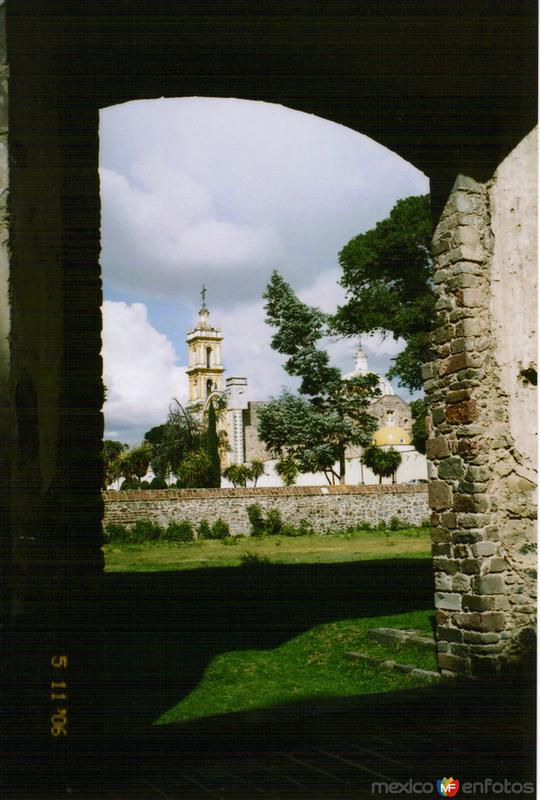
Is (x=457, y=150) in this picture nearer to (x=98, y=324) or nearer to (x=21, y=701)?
(x=98, y=324)

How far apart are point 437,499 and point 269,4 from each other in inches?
145

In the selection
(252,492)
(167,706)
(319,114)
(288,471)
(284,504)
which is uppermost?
(319,114)

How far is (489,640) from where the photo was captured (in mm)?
5602

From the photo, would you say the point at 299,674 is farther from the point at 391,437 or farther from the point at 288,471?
the point at 391,437

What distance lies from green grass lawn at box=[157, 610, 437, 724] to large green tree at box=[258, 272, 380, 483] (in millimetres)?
25190

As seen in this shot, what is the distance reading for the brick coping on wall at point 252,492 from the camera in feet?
72.5

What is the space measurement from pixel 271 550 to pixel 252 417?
126 feet

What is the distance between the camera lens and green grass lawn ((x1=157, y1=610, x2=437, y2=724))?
5645mm

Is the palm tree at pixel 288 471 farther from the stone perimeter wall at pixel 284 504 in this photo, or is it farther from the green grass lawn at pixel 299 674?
the green grass lawn at pixel 299 674

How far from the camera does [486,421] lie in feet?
19.2

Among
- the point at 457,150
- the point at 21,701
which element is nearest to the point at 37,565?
the point at 21,701

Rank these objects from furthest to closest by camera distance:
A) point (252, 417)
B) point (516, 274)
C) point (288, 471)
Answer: point (252, 417), point (288, 471), point (516, 274)
